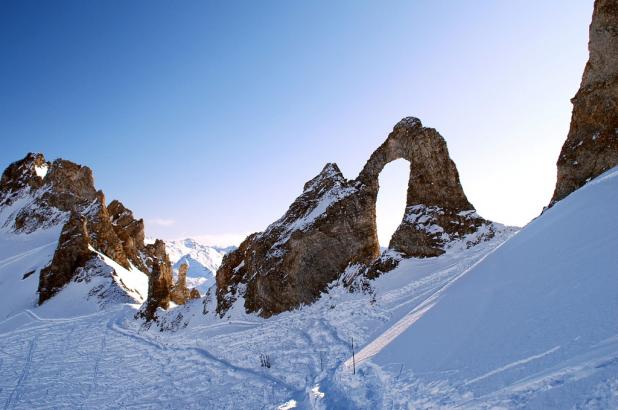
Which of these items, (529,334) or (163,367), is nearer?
(529,334)

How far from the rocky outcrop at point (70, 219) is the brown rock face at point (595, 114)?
41424 mm

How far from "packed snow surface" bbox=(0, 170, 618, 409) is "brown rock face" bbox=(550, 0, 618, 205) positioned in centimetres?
402

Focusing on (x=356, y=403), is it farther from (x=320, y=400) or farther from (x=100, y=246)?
(x=100, y=246)

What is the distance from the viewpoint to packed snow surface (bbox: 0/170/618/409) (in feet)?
18.1

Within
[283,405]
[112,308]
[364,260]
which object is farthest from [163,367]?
[112,308]

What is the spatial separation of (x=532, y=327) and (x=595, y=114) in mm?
16585

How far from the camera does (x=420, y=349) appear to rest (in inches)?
350

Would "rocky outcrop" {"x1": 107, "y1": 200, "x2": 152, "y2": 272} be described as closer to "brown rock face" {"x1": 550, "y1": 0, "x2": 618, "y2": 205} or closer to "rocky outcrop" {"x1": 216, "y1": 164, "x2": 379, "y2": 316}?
"rocky outcrop" {"x1": 216, "y1": 164, "x2": 379, "y2": 316}

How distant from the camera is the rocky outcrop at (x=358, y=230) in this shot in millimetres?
24922

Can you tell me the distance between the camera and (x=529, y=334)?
252 inches

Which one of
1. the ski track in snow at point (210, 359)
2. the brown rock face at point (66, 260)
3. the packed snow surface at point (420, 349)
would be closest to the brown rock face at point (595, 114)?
the packed snow surface at point (420, 349)

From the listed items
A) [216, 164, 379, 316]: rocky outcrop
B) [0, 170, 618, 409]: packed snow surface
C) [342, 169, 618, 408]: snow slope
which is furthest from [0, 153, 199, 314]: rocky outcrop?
[342, 169, 618, 408]: snow slope

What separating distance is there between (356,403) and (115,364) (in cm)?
1512

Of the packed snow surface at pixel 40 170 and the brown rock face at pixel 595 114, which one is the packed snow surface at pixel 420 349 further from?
the packed snow surface at pixel 40 170
